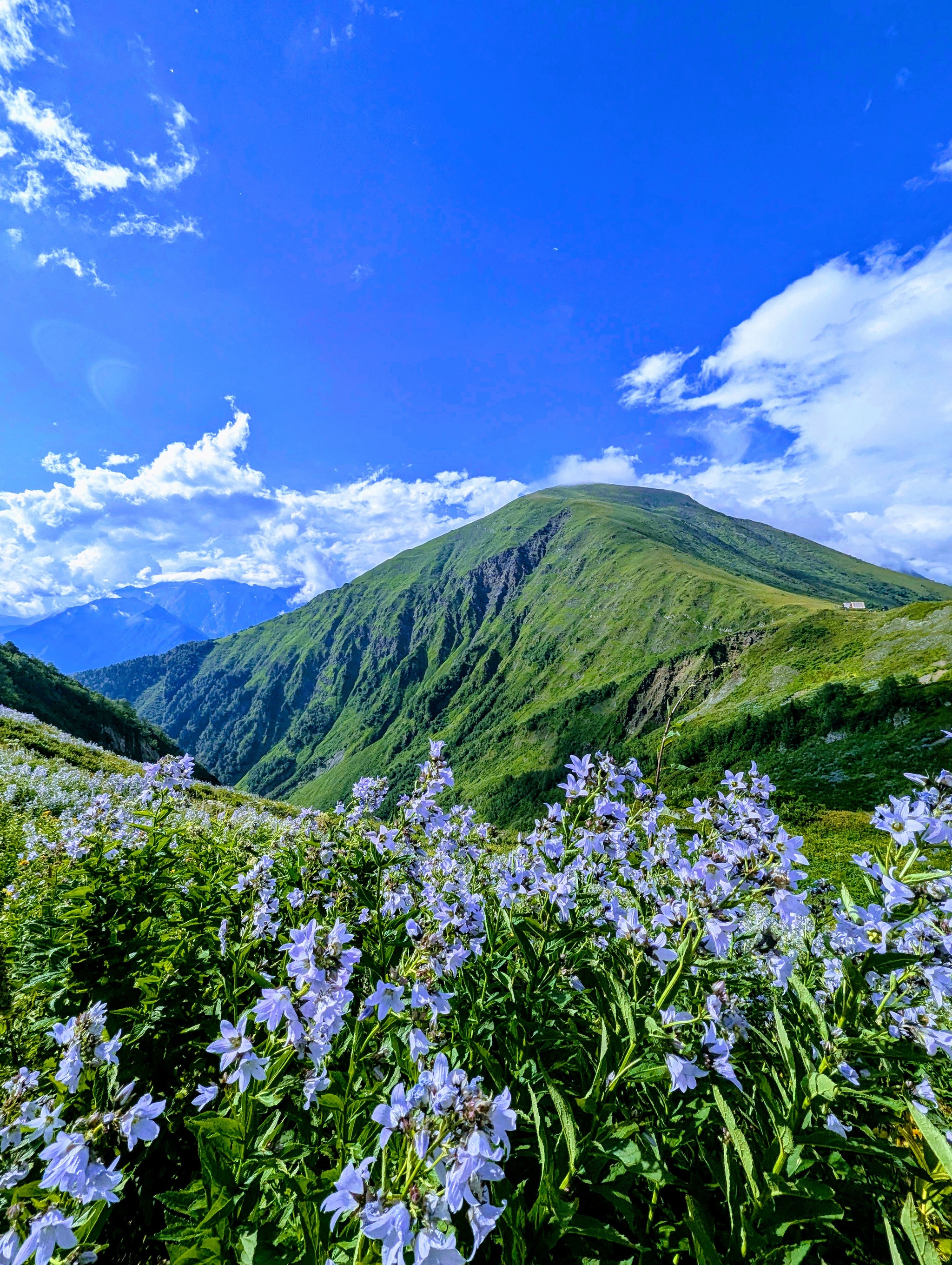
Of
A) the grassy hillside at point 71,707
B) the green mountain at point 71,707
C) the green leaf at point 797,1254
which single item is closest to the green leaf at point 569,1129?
the green leaf at point 797,1254

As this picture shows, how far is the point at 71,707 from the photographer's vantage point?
3046 inches

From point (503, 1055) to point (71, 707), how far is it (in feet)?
319

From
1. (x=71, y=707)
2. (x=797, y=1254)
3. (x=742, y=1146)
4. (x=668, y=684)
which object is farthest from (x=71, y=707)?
(x=668, y=684)

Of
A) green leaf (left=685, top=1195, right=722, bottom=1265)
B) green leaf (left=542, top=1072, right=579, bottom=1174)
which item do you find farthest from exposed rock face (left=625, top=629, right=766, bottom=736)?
green leaf (left=685, top=1195, right=722, bottom=1265)

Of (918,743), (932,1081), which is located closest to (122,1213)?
(932,1081)

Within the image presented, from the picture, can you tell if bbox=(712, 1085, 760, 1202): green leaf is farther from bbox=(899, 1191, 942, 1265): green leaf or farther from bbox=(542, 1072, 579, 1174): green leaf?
bbox=(542, 1072, 579, 1174): green leaf

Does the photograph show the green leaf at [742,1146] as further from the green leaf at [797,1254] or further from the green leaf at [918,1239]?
the green leaf at [918,1239]

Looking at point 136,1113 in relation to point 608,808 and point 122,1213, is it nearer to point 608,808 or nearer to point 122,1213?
point 122,1213

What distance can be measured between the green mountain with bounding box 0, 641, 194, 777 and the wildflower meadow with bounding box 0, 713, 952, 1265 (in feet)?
235

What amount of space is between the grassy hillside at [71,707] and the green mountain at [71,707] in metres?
0.10

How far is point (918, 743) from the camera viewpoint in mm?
75750

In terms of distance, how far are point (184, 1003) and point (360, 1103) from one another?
319 cm

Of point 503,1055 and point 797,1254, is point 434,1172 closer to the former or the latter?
point 503,1055

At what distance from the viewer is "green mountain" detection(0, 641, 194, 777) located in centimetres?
6781
